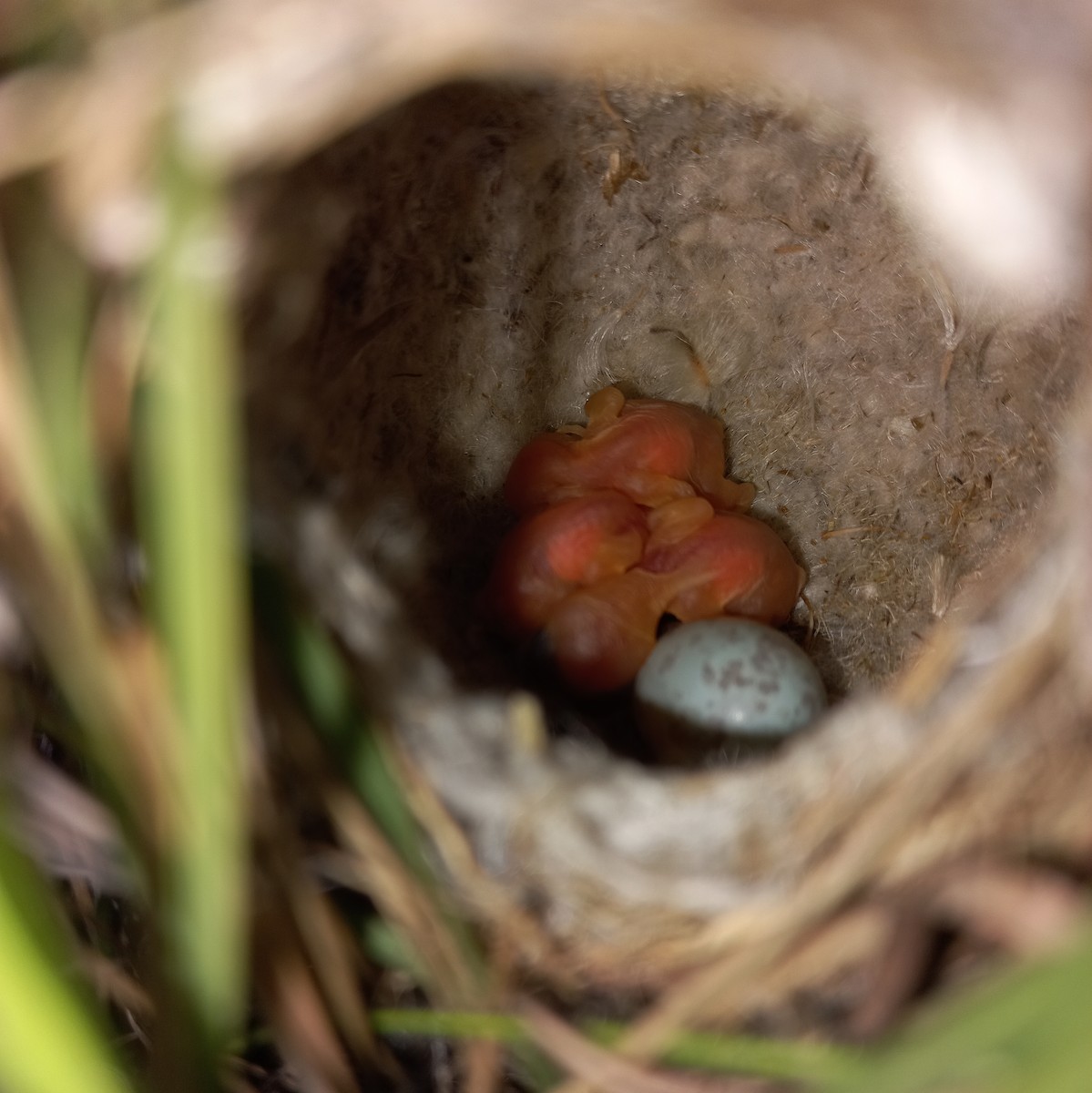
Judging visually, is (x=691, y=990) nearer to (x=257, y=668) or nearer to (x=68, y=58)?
(x=257, y=668)

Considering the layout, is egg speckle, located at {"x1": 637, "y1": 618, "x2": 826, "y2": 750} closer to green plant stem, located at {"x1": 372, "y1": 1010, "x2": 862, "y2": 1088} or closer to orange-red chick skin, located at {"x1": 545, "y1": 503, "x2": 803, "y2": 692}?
orange-red chick skin, located at {"x1": 545, "y1": 503, "x2": 803, "y2": 692}

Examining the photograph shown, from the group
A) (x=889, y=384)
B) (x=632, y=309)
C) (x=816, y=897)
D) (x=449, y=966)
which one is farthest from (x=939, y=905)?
(x=632, y=309)

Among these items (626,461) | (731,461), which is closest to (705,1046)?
(626,461)

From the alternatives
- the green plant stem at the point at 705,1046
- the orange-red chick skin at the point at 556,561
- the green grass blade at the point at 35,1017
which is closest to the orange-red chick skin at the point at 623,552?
the orange-red chick skin at the point at 556,561

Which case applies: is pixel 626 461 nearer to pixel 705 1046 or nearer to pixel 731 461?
pixel 731 461

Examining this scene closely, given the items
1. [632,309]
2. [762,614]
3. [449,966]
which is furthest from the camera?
[632,309]

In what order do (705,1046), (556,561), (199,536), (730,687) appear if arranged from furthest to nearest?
(556,561) → (730,687) → (705,1046) → (199,536)
